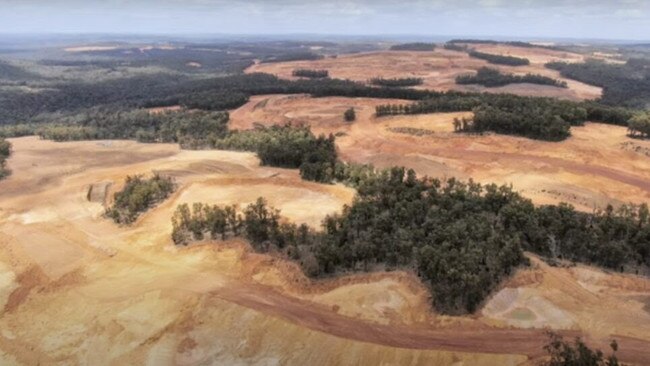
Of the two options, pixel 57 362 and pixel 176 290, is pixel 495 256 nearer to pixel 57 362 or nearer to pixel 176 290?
pixel 176 290

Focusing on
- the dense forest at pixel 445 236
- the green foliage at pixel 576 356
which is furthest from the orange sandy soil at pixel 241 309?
the dense forest at pixel 445 236

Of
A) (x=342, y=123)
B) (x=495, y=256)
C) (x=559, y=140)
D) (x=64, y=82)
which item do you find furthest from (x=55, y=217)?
(x=64, y=82)

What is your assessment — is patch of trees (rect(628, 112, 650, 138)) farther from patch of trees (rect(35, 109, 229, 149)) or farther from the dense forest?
patch of trees (rect(35, 109, 229, 149))

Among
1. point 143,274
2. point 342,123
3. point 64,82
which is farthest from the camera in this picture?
point 64,82

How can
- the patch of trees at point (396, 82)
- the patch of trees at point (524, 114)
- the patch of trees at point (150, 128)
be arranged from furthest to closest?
1. the patch of trees at point (396, 82)
2. the patch of trees at point (150, 128)
3. the patch of trees at point (524, 114)

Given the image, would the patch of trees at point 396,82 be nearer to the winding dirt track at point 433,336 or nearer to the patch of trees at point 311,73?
the patch of trees at point 311,73

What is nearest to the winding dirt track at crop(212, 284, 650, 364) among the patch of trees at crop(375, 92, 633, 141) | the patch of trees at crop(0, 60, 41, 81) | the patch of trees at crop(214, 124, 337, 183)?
the patch of trees at crop(214, 124, 337, 183)
